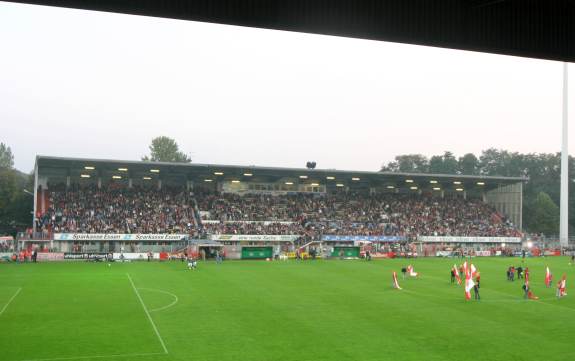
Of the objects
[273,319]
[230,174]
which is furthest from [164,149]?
[273,319]

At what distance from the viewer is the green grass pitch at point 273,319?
20.4 metres

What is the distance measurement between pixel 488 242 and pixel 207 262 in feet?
Result: 125

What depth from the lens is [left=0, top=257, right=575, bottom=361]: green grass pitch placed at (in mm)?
20422

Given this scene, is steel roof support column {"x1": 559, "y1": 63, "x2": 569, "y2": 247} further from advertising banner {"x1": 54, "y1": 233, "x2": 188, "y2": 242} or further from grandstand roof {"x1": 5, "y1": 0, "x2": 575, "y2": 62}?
grandstand roof {"x1": 5, "y1": 0, "x2": 575, "y2": 62}

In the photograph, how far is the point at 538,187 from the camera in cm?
13188

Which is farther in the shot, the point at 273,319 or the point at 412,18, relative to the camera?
the point at 273,319

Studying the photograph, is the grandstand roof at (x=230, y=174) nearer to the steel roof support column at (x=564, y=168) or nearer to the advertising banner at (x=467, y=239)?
the steel roof support column at (x=564, y=168)

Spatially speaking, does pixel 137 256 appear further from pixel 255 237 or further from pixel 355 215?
pixel 355 215

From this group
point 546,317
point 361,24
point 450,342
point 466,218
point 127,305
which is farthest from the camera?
point 466,218

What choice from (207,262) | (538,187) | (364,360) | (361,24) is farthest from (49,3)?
(538,187)

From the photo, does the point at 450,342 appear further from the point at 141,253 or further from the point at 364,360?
the point at 141,253

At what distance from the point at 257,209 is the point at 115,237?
19376mm

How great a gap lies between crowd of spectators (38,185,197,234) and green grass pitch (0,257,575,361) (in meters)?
20.4

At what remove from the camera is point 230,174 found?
77.1 m
